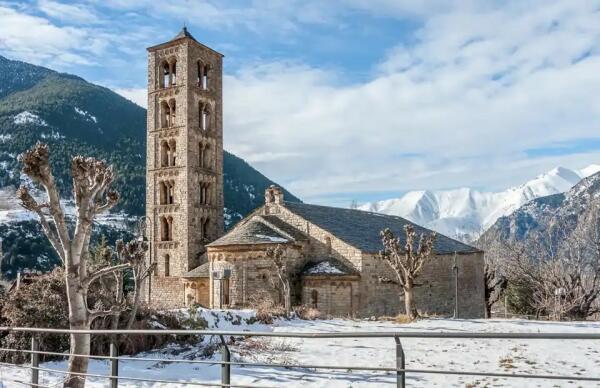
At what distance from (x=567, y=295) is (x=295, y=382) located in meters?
24.1

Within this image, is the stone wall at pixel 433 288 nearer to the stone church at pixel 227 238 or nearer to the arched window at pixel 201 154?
the stone church at pixel 227 238

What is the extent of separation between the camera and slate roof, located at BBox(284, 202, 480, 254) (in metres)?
32.7

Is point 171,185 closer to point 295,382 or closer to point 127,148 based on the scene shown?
point 295,382

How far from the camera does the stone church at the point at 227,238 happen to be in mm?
30109

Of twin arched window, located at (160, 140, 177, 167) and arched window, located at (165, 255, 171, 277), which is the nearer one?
arched window, located at (165, 255, 171, 277)

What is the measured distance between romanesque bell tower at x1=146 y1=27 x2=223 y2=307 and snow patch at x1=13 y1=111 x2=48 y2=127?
84938 mm

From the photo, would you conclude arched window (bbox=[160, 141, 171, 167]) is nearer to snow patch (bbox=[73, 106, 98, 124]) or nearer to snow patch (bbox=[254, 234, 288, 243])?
snow patch (bbox=[254, 234, 288, 243])

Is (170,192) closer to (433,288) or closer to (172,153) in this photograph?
(172,153)

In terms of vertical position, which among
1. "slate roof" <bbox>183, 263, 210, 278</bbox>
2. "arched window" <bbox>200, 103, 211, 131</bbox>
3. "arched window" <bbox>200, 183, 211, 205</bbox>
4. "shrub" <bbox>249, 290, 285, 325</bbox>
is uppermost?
"arched window" <bbox>200, 103, 211, 131</bbox>

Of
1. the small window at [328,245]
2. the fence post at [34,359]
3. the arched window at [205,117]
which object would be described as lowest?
the fence post at [34,359]

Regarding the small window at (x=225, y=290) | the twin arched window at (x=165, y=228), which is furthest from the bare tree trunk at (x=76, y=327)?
the twin arched window at (x=165, y=228)

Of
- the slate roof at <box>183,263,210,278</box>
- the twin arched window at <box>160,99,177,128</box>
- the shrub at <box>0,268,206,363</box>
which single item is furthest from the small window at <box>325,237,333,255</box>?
the twin arched window at <box>160,99,177,128</box>

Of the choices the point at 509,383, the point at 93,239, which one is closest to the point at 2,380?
the point at 509,383

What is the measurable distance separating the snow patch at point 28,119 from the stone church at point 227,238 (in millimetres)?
84935
